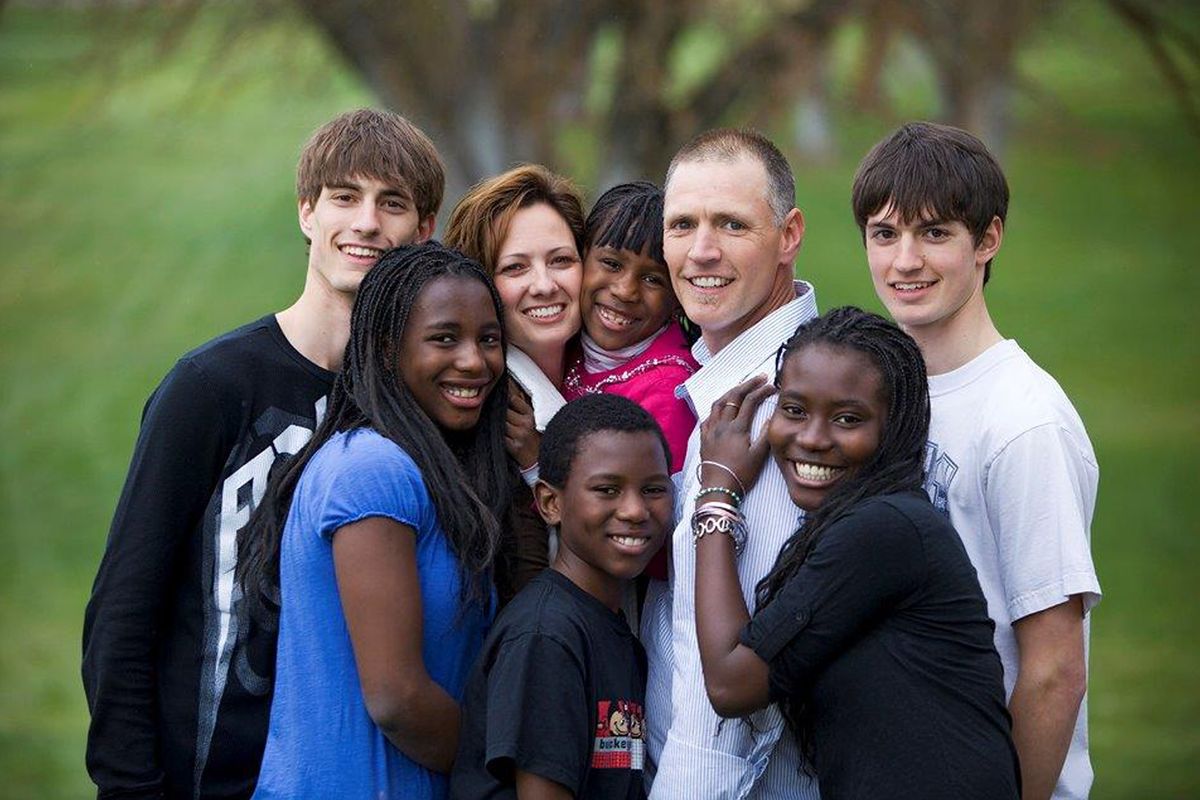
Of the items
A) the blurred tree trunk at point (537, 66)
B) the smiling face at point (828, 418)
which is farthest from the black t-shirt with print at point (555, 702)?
the blurred tree trunk at point (537, 66)

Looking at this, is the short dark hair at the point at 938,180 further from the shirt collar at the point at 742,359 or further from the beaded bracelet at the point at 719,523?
the beaded bracelet at the point at 719,523

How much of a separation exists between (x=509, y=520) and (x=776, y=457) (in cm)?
60

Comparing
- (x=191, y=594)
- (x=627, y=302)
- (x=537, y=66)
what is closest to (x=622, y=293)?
(x=627, y=302)

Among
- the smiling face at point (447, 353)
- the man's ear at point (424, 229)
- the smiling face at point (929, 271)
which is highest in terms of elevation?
the man's ear at point (424, 229)

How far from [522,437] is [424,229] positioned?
65 cm

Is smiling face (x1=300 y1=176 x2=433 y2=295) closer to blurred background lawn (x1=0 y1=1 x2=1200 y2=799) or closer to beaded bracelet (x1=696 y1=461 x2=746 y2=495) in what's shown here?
beaded bracelet (x1=696 y1=461 x2=746 y2=495)

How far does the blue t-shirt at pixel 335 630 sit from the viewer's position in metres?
2.97

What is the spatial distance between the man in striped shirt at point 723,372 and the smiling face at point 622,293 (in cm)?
14

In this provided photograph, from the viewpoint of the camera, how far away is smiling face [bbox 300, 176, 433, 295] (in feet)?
11.5

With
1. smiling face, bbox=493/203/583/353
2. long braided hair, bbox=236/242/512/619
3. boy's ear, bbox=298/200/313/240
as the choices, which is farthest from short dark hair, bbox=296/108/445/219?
long braided hair, bbox=236/242/512/619

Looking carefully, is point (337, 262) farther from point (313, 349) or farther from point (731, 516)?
point (731, 516)

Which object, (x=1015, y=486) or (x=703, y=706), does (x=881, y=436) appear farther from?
(x=703, y=706)

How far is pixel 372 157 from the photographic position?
3.59 m

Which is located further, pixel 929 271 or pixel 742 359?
pixel 742 359
